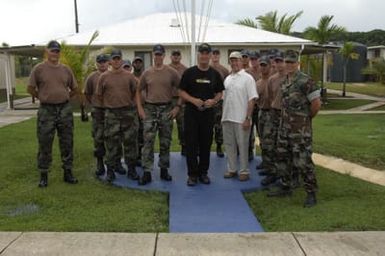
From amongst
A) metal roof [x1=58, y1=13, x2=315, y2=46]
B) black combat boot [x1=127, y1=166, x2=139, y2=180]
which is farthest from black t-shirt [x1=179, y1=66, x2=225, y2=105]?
metal roof [x1=58, y1=13, x2=315, y2=46]

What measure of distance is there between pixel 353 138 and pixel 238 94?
18.9 ft

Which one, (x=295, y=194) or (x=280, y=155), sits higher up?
(x=280, y=155)

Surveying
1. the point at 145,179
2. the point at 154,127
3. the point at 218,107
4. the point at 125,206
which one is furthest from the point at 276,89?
the point at 125,206

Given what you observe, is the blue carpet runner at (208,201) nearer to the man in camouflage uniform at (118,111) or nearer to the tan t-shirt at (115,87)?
the man in camouflage uniform at (118,111)

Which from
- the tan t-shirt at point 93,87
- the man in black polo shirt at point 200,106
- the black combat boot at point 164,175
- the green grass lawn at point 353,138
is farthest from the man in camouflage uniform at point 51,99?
the green grass lawn at point 353,138

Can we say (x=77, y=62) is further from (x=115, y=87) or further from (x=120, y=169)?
(x=115, y=87)

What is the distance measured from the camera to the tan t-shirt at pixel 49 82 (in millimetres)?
6824

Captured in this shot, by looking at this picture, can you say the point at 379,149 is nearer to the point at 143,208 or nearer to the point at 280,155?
the point at 280,155

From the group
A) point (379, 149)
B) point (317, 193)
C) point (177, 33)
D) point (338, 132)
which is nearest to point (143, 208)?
point (317, 193)

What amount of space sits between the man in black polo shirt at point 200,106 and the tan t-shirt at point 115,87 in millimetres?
763

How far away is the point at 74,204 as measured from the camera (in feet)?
20.5

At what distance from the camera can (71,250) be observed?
4.62 metres

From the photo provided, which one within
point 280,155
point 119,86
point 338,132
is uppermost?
point 119,86

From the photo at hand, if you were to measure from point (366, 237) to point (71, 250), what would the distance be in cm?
272
